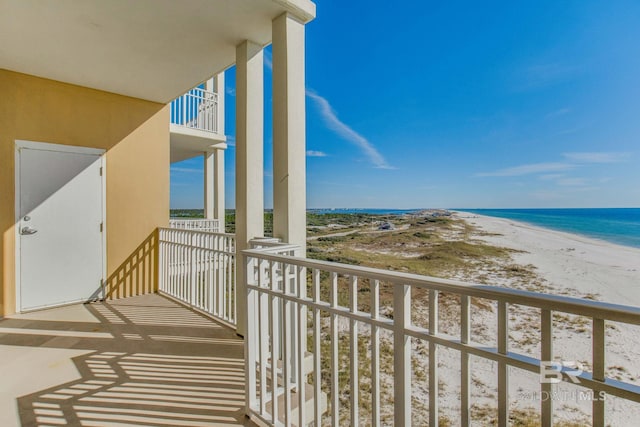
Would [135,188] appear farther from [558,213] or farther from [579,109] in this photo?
[558,213]

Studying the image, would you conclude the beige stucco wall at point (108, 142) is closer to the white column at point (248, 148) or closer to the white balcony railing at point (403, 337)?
the white column at point (248, 148)

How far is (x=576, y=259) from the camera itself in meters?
15.2

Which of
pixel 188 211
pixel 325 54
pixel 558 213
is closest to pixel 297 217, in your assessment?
pixel 188 211

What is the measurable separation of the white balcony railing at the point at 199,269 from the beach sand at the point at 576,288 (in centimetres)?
283

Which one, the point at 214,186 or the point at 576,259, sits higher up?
the point at 214,186

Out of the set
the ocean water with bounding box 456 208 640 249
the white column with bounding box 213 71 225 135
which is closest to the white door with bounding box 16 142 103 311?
the white column with bounding box 213 71 225 135

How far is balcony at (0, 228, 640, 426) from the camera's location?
895 millimetres

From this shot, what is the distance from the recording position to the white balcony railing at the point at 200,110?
6513mm

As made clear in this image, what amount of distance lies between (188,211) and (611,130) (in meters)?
25.5

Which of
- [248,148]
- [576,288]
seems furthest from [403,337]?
[576,288]

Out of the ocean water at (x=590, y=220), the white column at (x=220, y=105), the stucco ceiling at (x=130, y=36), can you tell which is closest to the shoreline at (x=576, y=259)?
the ocean water at (x=590, y=220)

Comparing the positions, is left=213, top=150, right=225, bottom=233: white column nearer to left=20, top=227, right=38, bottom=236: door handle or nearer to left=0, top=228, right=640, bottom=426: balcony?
left=0, top=228, right=640, bottom=426: balcony

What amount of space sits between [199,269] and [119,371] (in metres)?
1.49

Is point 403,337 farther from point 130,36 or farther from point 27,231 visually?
point 27,231
